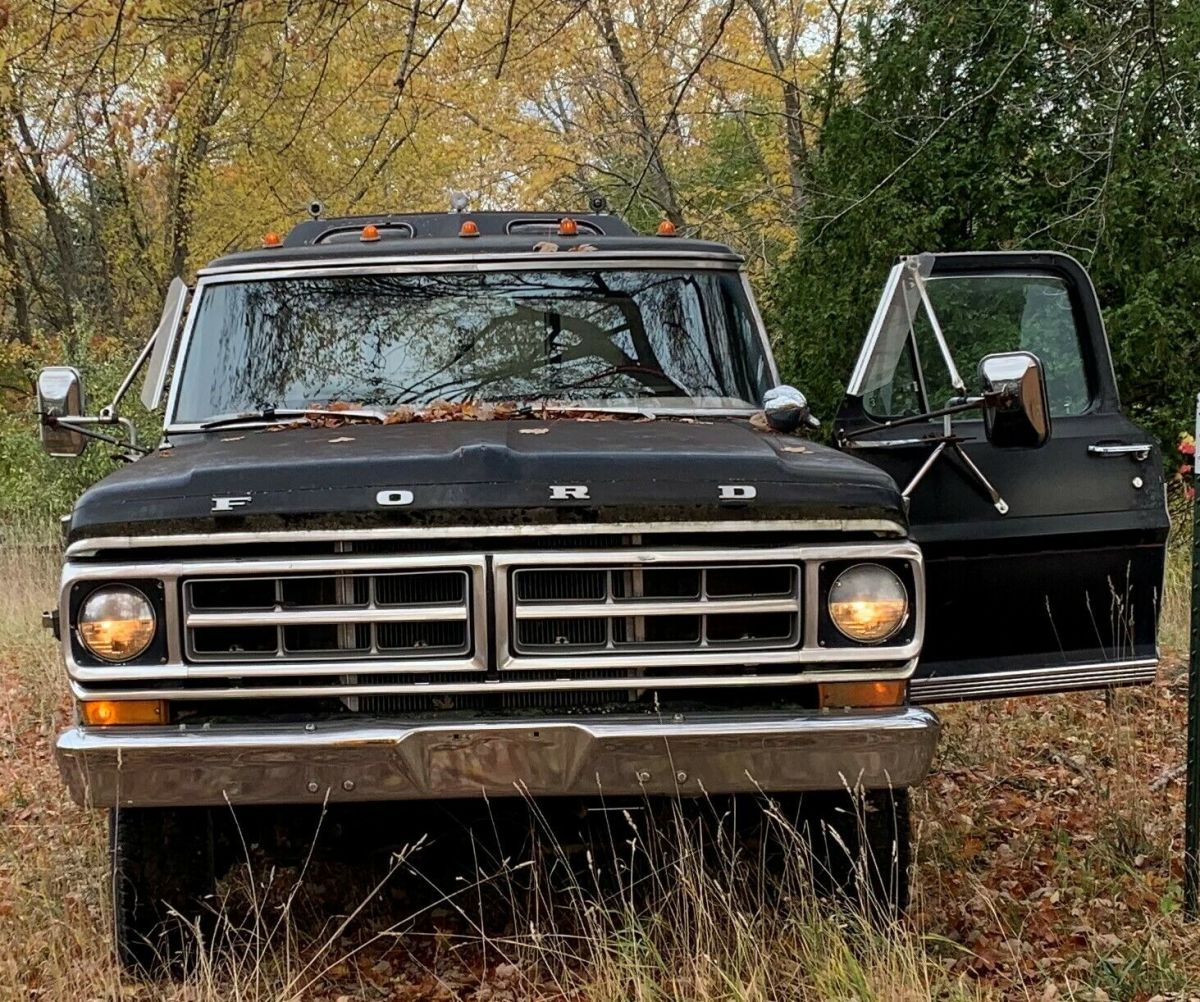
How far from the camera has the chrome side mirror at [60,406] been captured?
174 inches

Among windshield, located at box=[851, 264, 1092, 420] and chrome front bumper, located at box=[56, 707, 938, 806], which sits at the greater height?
windshield, located at box=[851, 264, 1092, 420]

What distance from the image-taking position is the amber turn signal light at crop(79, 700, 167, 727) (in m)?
3.23

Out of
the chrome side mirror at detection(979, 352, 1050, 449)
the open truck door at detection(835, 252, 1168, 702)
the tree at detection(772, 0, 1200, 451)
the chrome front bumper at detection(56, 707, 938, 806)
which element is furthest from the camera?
the tree at detection(772, 0, 1200, 451)

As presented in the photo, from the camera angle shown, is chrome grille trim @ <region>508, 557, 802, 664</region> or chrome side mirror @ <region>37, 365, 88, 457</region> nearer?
chrome grille trim @ <region>508, 557, 802, 664</region>

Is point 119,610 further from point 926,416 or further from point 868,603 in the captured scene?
point 926,416

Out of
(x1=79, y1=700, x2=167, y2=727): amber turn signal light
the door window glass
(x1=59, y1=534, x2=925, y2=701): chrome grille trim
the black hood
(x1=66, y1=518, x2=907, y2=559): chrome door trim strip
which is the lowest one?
(x1=79, y1=700, x2=167, y2=727): amber turn signal light

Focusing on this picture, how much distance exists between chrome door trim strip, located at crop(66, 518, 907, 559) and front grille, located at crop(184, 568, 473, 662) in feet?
0.31

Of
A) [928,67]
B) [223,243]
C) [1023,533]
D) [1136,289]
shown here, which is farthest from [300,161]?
[1023,533]

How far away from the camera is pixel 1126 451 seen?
4535mm

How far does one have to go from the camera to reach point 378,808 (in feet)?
13.1

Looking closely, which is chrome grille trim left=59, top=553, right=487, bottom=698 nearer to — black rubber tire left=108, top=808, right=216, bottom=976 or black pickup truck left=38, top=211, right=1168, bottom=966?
black pickup truck left=38, top=211, right=1168, bottom=966

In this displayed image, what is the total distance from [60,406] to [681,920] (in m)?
2.72

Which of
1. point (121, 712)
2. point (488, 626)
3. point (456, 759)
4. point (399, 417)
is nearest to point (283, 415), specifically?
point (399, 417)

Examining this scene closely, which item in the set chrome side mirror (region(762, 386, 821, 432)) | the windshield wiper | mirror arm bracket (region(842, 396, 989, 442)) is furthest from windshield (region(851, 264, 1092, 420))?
the windshield wiper
